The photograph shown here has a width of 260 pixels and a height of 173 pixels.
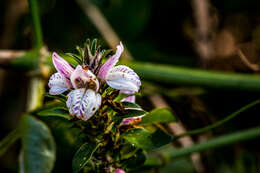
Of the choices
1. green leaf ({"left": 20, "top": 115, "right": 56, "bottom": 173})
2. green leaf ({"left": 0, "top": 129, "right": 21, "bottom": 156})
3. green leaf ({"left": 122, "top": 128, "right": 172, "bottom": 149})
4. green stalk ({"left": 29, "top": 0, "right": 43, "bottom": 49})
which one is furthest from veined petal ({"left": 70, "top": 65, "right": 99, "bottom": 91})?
green stalk ({"left": 29, "top": 0, "right": 43, "bottom": 49})

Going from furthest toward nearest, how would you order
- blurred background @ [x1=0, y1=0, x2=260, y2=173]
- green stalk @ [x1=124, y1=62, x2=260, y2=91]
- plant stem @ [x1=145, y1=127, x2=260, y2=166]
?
blurred background @ [x1=0, y1=0, x2=260, y2=173], green stalk @ [x1=124, y1=62, x2=260, y2=91], plant stem @ [x1=145, y1=127, x2=260, y2=166]

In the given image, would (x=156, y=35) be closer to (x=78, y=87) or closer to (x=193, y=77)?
(x=193, y=77)

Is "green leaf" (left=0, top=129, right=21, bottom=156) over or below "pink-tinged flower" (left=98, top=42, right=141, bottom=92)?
over

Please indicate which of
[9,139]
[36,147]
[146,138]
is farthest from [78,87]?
[9,139]

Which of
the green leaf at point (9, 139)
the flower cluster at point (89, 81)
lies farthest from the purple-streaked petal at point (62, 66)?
the green leaf at point (9, 139)

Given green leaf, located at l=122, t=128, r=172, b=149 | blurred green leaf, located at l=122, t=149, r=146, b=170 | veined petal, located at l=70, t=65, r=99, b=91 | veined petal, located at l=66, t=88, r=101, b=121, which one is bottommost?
blurred green leaf, located at l=122, t=149, r=146, b=170

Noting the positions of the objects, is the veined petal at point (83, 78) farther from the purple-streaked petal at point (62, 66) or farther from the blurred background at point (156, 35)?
the blurred background at point (156, 35)

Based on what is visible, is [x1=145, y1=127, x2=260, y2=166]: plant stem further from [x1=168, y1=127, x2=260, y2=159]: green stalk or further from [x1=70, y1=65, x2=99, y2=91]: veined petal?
[x1=70, y1=65, x2=99, y2=91]: veined petal
